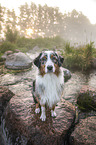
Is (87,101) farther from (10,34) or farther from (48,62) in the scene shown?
(10,34)

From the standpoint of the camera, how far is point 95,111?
3.46m

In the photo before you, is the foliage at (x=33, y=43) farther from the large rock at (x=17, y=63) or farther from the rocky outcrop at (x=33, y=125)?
the rocky outcrop at (x=33, y=125)

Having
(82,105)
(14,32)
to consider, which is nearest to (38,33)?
(14,32)

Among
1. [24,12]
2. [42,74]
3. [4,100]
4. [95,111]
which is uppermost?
[24,12]

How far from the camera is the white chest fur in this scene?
228 centimetres

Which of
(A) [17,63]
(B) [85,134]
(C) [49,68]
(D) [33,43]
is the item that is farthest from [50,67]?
(D) [33,43]

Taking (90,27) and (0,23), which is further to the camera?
(90,27)

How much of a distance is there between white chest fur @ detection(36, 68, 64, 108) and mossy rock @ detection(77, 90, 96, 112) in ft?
5.18

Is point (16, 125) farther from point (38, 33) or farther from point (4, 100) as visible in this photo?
point (38, 33)

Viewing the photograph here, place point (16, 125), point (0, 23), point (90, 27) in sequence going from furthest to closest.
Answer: point (90, 27)
point (0, 23)
point (16, 125)

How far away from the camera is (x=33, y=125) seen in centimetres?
246

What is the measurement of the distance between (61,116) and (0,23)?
29.6 meters

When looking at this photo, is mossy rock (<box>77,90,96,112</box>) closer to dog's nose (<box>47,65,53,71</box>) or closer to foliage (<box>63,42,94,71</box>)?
dog's nose (<box>47,65,53,71</box>)

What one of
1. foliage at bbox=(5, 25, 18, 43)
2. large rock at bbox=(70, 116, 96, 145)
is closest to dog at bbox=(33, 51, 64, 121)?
large rock at bbox=(70, 116, 96, 145)
